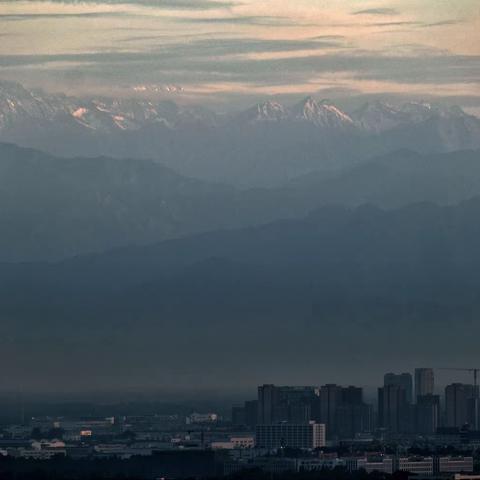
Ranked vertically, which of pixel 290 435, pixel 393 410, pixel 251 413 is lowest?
pixel 290 435

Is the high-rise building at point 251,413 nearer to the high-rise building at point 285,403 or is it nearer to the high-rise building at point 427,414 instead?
the high-rise building at point 285,403

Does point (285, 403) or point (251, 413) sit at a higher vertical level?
point (285, 403)

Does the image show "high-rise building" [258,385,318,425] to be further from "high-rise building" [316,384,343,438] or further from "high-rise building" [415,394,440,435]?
"high-rise building" [415,394,440,435]

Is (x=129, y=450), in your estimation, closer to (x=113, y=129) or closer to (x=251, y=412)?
(x=251, y=412)

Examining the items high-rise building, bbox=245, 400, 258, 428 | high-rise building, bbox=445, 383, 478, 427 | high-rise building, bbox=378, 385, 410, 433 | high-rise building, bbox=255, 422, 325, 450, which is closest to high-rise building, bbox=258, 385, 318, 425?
high-rise building, bbox=245, 400, 258, 428

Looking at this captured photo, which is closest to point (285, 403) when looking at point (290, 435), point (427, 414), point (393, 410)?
point (393, 410)

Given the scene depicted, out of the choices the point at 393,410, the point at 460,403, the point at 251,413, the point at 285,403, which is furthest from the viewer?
the point at 460,403

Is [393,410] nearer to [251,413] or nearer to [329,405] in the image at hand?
[329,405]

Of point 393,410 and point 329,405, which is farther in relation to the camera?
point 393,410
